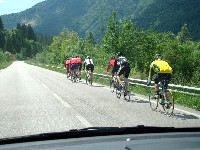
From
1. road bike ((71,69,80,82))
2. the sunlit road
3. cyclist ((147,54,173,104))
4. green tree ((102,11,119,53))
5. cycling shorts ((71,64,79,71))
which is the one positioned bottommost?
road bike ((71,69,80,82))

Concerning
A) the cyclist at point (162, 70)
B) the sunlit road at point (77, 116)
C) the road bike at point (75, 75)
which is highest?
the cyclist at point (162, 70)

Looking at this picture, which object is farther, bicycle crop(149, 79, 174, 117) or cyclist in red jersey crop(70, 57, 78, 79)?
cyclist in red jersey crop(70, 57, 78, 79)

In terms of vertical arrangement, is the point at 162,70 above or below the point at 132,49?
above

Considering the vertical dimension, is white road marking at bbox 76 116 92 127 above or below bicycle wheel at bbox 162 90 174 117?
below

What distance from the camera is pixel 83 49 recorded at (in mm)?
72500

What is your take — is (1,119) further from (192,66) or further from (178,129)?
(192,66)

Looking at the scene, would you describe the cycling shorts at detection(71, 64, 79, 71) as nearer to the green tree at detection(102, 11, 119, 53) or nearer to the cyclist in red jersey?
the cyclist in red jersey

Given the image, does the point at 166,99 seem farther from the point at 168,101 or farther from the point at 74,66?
the point at 74,66

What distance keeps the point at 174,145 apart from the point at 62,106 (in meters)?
10.7

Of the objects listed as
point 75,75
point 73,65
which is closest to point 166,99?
point 75,75

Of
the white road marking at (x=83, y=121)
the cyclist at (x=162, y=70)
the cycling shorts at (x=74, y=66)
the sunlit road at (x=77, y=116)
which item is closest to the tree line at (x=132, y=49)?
the cycling shorts at (x=74, y=66)

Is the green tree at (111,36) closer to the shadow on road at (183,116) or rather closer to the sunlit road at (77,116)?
the sunlit road at (77,116)

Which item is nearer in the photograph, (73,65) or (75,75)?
(75,75)

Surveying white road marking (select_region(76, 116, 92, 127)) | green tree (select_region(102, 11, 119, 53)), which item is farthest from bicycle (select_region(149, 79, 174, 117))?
green tree (select_region(102, 11, 119, 53))
